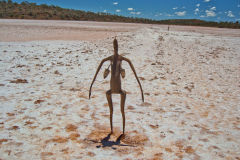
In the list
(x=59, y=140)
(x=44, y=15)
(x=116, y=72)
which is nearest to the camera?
(x=116, y=72)

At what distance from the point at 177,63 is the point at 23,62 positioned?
785 cm

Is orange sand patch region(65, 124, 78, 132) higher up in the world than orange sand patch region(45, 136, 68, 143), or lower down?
higher up

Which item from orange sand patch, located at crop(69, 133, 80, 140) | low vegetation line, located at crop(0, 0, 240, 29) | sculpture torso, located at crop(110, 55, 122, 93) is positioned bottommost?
orange sand patch, located at crop(69, 133, 80, 140)

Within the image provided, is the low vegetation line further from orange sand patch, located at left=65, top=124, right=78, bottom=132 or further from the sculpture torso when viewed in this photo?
the sculpture torso

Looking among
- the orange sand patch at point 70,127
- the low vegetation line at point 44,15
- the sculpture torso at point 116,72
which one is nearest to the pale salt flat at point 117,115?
the orange sand patch at point 70,127

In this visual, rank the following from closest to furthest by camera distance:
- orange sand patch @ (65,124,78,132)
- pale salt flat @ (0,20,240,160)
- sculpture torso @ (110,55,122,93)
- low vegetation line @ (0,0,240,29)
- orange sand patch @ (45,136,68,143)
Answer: sculpture torso @ (110,55,122,93), pale salt flat @ (0,20,240,160), orange sand patch @ (45,136,68,143), orange sand patch @ (65,124,78,132), low vegetation line @ (0,0,240,29)

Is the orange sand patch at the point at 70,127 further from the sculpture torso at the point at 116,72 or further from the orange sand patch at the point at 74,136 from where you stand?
the sculpture torso at the point at 116,72

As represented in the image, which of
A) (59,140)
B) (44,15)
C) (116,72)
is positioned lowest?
(59,140)

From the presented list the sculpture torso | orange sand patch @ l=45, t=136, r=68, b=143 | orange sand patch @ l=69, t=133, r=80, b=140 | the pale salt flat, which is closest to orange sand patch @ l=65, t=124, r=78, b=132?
the pale salt flat

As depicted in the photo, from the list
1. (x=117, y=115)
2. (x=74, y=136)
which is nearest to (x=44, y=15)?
(x=117, y=115)

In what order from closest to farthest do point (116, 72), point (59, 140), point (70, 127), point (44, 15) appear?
point (116, 72), point (59, 140), point (70, 127), point (44, 15)

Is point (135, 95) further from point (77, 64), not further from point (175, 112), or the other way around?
point (77, 64)

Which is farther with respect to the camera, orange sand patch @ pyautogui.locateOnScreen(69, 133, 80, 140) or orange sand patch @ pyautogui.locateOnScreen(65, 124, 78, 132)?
orange sand patch @ pyautogui.locateOnScreen(65, 124, 78, 132)

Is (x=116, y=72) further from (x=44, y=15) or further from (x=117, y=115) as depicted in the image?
(x=44, y=15)
